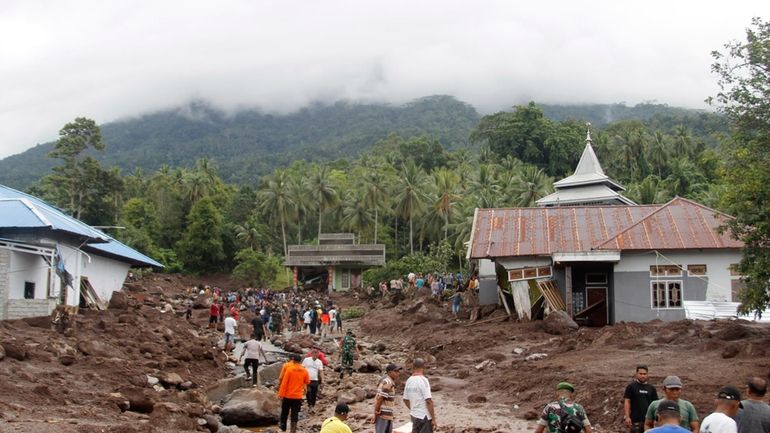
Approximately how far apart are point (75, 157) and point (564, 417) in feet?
192

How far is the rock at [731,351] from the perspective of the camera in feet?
59.2

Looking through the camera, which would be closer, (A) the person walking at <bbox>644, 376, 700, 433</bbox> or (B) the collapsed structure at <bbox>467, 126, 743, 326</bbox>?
(A) the person walking at <bbox>644, 376, 700, 433</bbox>

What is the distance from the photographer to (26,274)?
23141mm

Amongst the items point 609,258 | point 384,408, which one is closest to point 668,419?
point 384,408

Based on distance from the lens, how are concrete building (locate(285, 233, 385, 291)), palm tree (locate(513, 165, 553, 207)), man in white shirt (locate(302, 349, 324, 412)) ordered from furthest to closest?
concrete building (locate(285, 233, 385, 291))
palm tree (locate(513, 165, 553, 207))
man in white shirt (locate(302, 349, 324, 412))

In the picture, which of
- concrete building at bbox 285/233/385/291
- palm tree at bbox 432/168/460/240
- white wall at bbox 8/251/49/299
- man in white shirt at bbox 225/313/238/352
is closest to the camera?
white wall at bbox 8/251/49/299

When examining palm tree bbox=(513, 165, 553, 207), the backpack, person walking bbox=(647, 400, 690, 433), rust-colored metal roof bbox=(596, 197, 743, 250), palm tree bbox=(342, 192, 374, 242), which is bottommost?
the backpack

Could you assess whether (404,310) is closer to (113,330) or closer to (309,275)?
(113,330)

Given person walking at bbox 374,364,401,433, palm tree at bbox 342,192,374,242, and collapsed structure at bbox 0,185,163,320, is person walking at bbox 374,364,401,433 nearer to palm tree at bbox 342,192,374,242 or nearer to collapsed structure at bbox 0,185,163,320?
collapsed structure at bbox 0,185,163,320

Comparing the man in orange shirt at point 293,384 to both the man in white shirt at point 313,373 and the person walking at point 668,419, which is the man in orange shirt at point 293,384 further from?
the person walking at point 668,419

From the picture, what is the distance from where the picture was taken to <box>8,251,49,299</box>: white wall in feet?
73.5

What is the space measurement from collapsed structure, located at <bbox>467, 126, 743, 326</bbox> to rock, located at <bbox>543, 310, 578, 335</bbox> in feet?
4.66

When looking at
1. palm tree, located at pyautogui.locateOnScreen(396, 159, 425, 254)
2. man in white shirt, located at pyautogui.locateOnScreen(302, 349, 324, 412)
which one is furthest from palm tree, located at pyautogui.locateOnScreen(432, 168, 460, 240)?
man in white shirt, located at pyautogui.locateOnScreen(302, 349, 324, 412)

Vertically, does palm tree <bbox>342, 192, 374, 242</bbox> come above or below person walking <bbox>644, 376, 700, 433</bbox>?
above
